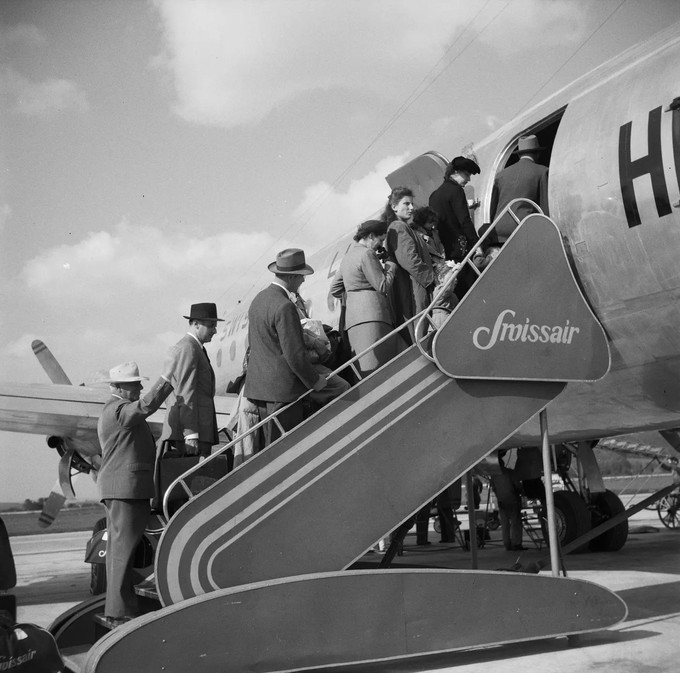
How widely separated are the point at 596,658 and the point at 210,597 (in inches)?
99.2

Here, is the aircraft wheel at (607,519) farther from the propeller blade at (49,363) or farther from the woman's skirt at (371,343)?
the propeller blade at (49,363)

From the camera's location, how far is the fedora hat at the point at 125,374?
636cm

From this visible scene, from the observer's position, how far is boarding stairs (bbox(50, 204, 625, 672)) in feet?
15.9

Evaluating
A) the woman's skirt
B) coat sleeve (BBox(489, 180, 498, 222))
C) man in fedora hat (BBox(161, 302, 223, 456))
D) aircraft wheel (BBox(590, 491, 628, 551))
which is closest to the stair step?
man in fedora hat (BBox(161, 302, 223, 456))

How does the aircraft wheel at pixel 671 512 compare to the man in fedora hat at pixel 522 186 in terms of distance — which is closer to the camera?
the man in fedora hat at pixel 522 186

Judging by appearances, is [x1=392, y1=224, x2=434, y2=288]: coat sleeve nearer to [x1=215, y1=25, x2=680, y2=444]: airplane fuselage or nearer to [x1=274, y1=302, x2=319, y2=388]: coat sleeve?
[x1=215, y1=25, x2=680, y2=444]: airplane fuselage

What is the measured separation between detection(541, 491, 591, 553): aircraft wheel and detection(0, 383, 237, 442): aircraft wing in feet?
16.5

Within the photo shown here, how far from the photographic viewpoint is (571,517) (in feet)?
37.7

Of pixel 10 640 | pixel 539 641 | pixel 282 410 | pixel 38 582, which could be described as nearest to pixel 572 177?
pixel 282 410

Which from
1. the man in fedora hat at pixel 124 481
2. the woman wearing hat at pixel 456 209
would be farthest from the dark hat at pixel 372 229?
the man in fedora hat at pixel 124 481

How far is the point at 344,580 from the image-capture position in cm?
504

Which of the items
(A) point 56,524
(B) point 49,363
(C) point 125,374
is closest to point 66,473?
(B) point 49,363

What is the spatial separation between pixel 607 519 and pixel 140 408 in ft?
27.3

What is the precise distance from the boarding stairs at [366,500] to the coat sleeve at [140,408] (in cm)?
66
